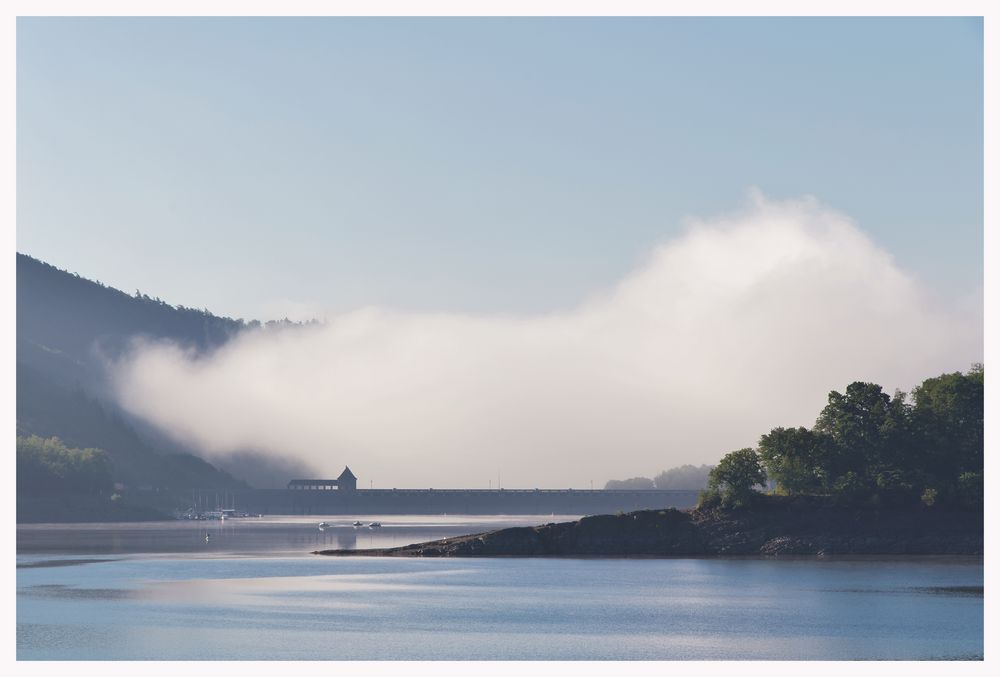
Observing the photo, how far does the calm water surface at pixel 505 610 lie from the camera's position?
90312 millimetres

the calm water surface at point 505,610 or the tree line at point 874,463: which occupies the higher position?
the tree line at point 874,463

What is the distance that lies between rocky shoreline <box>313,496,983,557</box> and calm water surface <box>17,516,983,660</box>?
11.7 m

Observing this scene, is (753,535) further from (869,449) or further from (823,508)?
(869,449)

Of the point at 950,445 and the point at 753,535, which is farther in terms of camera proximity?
the point at 950,445

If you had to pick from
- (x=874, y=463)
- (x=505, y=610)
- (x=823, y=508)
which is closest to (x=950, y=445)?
(x=874, y=463)

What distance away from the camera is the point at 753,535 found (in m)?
184

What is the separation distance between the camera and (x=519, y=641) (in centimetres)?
9394

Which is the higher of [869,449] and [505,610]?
[869,449]

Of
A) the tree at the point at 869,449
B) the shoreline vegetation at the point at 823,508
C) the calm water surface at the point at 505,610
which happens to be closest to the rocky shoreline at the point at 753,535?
the shoreline vegetation at the point at 823,508

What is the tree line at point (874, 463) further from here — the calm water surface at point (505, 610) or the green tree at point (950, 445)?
the calm water surface at point (505, 610)

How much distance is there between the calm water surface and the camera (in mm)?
90312

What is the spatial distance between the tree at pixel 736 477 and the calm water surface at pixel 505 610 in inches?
804

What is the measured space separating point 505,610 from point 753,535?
7858 centimetres
